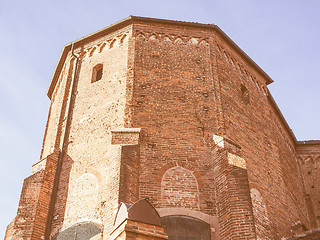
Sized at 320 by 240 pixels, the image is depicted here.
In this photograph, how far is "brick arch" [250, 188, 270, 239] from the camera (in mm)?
10153

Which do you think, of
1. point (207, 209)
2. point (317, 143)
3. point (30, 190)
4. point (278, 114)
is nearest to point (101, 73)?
point (30, 190)

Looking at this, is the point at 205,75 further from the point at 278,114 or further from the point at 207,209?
the point at 278,114

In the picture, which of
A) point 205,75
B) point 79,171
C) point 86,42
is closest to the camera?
point 79,171

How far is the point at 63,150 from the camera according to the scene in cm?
1155

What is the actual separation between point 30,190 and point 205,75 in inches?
239

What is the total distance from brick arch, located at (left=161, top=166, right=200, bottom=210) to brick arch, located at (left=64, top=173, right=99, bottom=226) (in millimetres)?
1754

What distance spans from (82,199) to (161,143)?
2525 millimetres

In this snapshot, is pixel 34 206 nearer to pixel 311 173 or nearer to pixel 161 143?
pixel 161 143

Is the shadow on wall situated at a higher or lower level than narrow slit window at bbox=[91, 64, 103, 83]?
lower

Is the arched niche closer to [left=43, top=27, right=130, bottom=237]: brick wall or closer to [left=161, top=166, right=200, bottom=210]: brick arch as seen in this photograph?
[left=161, top=166, right=200, bottom=210]: brick arch

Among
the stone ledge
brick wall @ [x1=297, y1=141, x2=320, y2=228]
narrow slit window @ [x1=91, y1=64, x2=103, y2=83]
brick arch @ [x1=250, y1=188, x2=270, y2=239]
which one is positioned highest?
narrow slit window @ [x1=91, y1=64, x2=103, y2=83]

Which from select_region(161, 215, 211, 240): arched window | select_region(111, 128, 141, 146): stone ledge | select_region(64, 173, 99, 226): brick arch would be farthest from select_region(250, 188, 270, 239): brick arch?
select_region(64, 173, 99, 226): brick arch

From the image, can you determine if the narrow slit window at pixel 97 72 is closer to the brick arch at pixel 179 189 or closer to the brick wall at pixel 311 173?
the brick arch at pixel 179 189

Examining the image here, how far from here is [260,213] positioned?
35.0 feet
